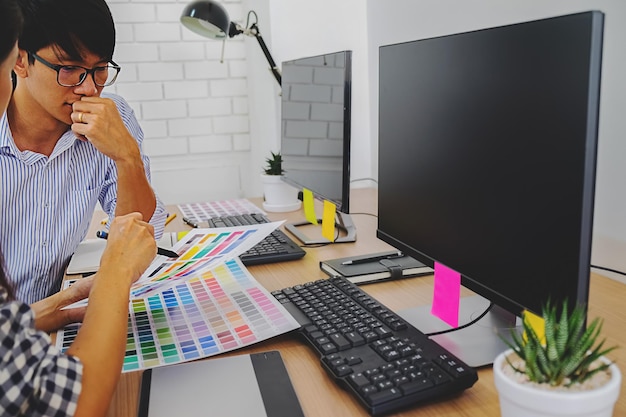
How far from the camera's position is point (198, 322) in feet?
2.93

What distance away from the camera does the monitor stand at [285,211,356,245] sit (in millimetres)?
1382

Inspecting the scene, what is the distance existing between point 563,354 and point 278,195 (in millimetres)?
1371

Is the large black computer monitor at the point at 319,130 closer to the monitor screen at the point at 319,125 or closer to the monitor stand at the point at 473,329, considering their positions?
the monitor screen at the point at 319,125

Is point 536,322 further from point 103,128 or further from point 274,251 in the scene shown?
point 103,128

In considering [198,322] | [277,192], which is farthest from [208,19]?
[198,322]

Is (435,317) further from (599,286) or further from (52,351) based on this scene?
(52,351)

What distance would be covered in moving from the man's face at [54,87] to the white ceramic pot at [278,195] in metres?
0.66

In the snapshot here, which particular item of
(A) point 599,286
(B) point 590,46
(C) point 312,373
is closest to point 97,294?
(C) point 312,373

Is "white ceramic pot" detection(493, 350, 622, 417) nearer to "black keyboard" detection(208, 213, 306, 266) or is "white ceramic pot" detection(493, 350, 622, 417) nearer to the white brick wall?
"black keyboard" detection(208, 213, 306, 266)

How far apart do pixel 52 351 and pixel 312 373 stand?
0.33 m

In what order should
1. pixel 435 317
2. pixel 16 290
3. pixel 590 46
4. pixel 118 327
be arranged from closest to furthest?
pixel 590 46
pixel 118 327
pixel 435 317
pixel 16 290

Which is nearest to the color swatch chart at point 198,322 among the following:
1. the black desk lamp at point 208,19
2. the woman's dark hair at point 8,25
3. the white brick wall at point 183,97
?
the woman's dark hair at point 8,25

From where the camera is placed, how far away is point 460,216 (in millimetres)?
762

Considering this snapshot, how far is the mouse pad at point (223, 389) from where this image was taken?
2.12 ft
